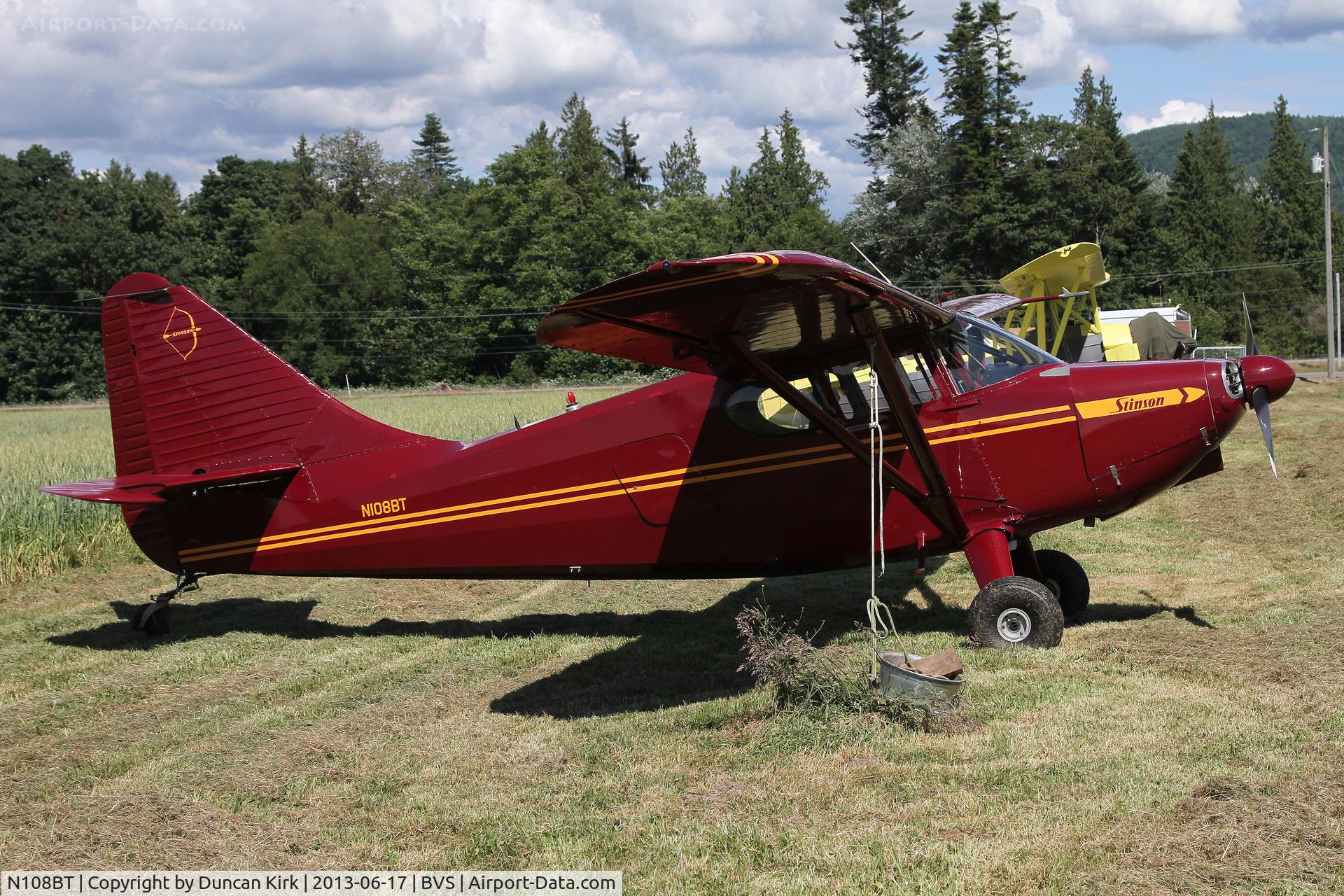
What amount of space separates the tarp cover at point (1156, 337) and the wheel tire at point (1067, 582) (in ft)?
80.1

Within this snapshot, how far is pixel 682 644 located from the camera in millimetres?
8352

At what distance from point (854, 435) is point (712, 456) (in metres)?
1.12

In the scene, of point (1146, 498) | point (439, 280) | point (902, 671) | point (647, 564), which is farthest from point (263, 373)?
point (439, 280)

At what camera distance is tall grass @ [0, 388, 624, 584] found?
12.1 meters

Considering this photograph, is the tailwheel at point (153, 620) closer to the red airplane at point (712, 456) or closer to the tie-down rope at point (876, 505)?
the red airplane at point (712, 456)

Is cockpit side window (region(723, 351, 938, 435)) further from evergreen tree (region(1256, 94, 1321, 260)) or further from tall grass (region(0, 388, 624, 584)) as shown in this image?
evergreen tree (region(1256, 94, 1321, 260))

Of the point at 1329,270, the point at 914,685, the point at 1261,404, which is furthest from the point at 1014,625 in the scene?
the point at 1329,270

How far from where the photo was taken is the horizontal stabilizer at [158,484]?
8.07 meters

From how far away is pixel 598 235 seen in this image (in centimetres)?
6762

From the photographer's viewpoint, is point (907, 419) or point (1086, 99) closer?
point (907, 419)

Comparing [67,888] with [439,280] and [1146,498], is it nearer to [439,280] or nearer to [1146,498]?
[1146,498]

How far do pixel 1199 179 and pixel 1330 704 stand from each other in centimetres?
7917

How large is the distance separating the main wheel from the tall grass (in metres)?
2.56

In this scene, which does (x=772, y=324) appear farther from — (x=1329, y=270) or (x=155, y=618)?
(x=1329, y=270)
